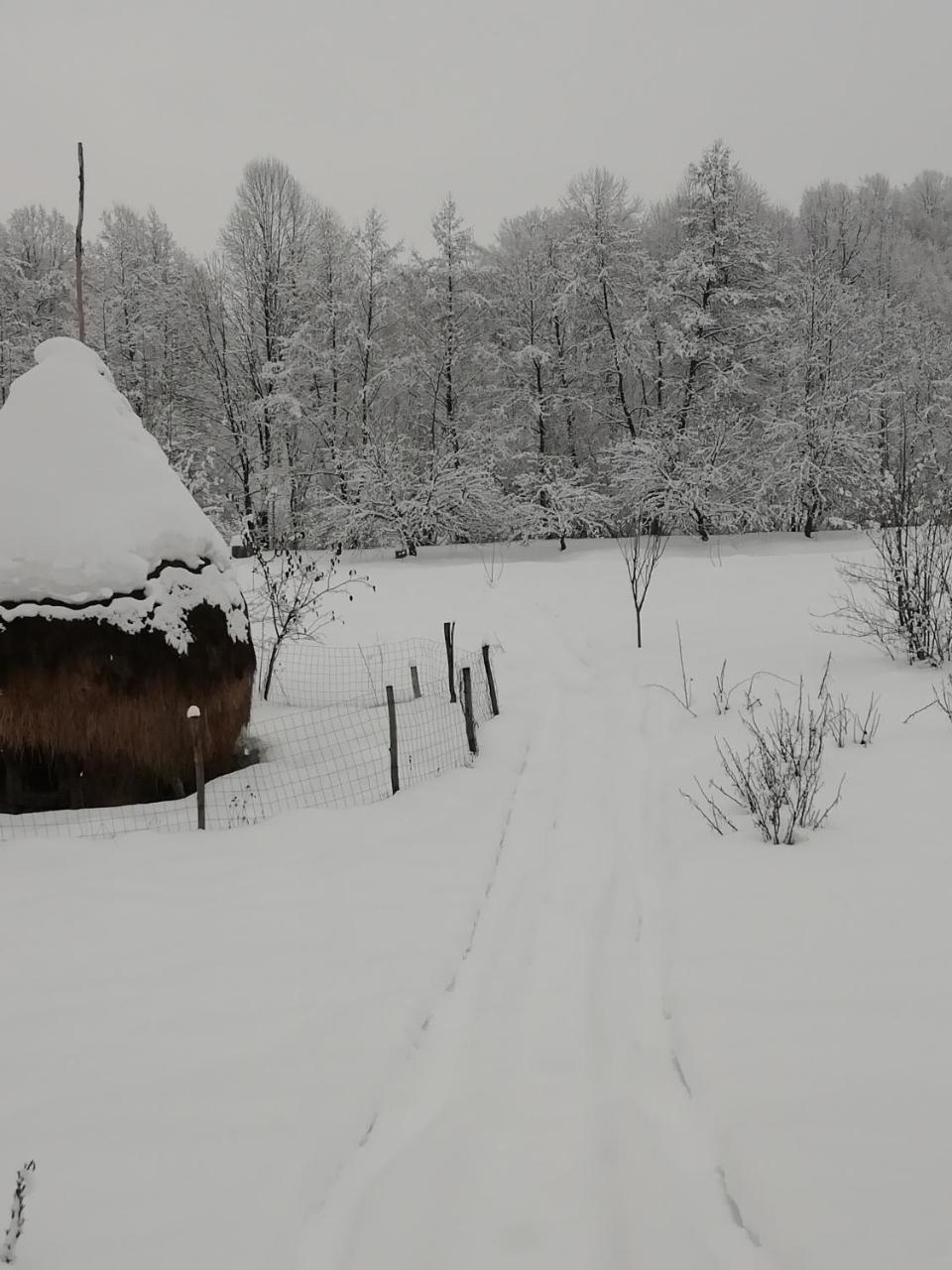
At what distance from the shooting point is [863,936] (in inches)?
158

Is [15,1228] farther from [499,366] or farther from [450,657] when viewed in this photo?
[499,366]

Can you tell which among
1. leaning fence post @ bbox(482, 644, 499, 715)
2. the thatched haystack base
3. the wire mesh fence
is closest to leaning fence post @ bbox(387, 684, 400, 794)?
the wire mesh fence

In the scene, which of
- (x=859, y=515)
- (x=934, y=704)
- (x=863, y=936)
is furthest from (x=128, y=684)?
(x=859, y=515)

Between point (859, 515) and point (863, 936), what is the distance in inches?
908

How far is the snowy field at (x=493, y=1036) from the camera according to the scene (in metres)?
2.43

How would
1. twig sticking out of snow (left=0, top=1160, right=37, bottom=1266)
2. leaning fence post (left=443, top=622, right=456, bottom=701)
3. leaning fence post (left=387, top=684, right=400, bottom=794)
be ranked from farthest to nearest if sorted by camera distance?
leaning fence post (left=443, top=622, right=456, bottom=701)
leaning fence post (left=387, top=684, right=400, bottom=794)
twig sticking out of snow (left=0, top=1160, right=37, bottom=1266)

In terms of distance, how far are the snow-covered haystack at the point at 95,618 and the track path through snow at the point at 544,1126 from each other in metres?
4.08

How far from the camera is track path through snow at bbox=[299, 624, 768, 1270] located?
2.38 metres

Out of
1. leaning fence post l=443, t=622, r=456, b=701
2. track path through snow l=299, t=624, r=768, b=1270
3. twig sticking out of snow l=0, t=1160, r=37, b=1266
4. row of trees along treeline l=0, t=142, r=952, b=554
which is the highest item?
row of trees along treeline l=0, t=142, r=952, b=554

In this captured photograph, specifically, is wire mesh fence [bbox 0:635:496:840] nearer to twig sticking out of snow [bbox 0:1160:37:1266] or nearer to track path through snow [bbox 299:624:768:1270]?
track path through snow [bbox 299:624:768:1270]

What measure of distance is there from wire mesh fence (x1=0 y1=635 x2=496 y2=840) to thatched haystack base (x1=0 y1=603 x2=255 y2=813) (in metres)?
0.23

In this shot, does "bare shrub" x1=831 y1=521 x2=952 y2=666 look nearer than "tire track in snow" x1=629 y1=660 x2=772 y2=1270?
No

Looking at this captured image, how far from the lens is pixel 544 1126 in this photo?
2.87 meters

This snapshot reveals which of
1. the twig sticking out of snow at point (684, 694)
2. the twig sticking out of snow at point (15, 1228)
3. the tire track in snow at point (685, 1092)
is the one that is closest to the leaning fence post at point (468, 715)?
the tire track in snow at point (685, 1092)
